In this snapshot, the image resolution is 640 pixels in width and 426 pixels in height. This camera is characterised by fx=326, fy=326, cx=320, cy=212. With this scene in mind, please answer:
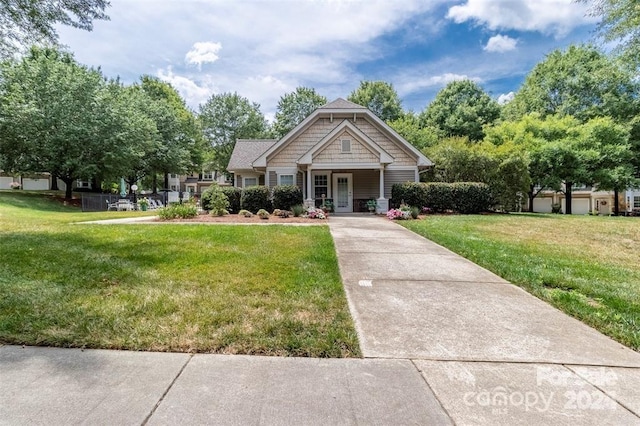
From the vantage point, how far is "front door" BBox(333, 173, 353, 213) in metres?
18.8

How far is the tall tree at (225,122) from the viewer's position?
4397cm

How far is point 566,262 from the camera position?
651 cm

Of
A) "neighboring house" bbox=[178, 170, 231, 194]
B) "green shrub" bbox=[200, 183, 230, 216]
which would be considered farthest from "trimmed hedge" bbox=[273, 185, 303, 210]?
"neighboring house" bbox=[178, 170, 231, 194]

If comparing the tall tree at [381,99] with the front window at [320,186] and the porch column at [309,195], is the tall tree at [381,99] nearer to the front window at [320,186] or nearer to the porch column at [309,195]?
the front window at [320,186]

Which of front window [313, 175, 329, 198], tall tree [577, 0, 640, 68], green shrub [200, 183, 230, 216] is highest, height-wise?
tall tree [577, 0, 640, 68]

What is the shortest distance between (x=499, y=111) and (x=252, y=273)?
125ft

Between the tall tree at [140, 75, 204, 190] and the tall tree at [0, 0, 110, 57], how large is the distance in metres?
22.8

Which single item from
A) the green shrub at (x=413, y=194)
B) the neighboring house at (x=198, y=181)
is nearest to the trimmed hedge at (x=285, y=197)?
the green shrub at (x=413, y=194)

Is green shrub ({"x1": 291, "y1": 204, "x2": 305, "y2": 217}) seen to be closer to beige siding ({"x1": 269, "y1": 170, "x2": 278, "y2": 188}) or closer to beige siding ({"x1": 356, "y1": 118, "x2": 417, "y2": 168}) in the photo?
beige siding ({"x1": 269, "y1": 170, "x2": 278, "y2": 188})

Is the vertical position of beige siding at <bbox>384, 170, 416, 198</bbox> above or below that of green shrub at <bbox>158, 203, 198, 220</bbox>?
above

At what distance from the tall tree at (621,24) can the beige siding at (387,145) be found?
930 cm

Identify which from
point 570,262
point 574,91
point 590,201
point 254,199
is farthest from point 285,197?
point 590,201

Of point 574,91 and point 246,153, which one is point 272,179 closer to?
point 246,153

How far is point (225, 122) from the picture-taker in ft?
145
